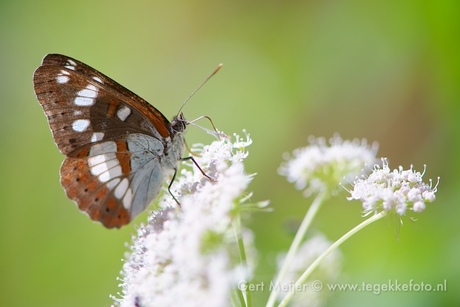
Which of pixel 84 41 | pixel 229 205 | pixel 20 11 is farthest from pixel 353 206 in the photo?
pixel 20 11

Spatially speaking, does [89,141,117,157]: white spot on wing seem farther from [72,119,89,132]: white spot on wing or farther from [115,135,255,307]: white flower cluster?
[115,135,255,307]: white flower cluster

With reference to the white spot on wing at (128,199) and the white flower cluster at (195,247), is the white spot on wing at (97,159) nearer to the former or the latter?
the white spot on wing at (128,199)

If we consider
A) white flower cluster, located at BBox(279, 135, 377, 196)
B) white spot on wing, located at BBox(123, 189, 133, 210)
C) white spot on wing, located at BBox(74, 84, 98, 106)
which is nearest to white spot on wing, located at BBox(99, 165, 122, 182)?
white spot on wing, located at BBox(123, 189, 133, 210)

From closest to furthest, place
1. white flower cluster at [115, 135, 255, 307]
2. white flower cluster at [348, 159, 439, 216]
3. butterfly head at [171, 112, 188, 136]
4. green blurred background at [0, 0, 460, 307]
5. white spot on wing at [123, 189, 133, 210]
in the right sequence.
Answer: white flower cluster at [115, 135, 255, 307] → white flower cluster at [348, 159, 439, 216] → white spot on wing at [123, 189, 133, 210] → butterfly head at [171, 112, 188, 136] → green blurred background at [0, 0, 460, 307]

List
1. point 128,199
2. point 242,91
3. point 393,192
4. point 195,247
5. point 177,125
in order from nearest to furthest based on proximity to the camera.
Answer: point 195,247
point 393,192
point 128,199
point 177,125
point 242,91

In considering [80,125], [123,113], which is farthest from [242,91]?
[80,125]

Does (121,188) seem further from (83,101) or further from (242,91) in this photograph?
(242,91)

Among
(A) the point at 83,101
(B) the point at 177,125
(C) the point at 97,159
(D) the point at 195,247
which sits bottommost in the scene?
(D) the point at 195,247
